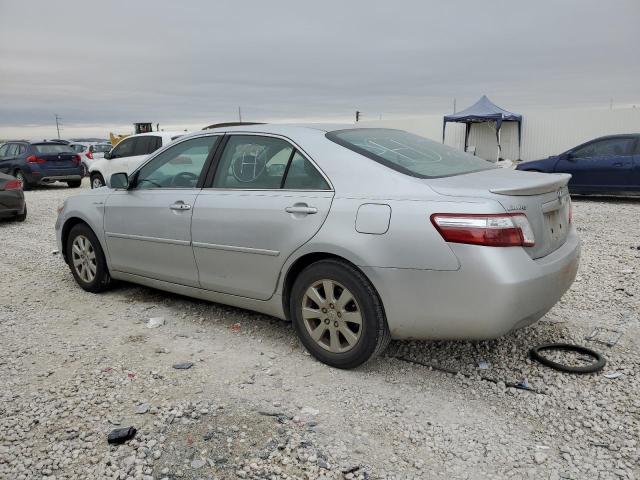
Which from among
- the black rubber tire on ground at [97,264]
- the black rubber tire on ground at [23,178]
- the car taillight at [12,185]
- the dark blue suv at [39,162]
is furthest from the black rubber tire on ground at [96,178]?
the black rubber tire on ground at [97,264]

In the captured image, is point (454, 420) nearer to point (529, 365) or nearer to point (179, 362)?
point (529, 365)

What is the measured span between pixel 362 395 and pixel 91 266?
3318 mm

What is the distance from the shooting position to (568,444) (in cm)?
268

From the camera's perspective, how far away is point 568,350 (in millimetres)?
3766

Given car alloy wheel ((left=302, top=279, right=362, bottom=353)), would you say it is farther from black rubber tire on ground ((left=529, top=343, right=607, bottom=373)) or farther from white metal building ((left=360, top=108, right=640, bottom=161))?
white metal building ((left=360, top=108, right=640, bottom=161))

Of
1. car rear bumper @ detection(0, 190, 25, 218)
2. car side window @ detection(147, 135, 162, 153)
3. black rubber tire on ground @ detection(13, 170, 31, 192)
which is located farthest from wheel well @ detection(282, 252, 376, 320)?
black rubber tire on ground @ detection(13, 170, 31, 192)

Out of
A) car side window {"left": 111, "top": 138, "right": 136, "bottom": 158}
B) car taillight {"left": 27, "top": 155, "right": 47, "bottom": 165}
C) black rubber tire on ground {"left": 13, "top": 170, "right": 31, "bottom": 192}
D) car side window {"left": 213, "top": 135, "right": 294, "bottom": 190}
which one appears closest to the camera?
car side window {"left": 213, "top": 135, "right": 294, "bottom": 190}

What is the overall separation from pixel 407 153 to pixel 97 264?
325 cm

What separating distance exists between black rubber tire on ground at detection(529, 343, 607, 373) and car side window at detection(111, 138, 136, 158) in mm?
12073

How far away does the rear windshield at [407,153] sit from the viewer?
11.3 feet

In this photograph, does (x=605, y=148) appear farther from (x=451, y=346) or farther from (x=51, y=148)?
(x=51, y=148)

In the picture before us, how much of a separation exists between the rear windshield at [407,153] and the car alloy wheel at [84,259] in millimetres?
2892

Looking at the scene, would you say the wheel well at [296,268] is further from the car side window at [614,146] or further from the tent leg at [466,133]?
the tent leg at [466,133]

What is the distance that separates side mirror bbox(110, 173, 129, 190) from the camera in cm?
483
